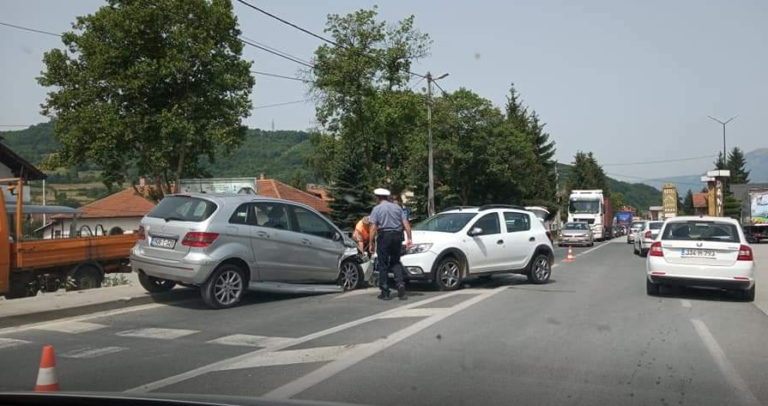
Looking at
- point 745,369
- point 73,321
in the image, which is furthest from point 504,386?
point 73,321

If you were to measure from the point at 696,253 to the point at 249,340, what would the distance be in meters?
8.08

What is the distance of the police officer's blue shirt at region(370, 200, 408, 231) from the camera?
36.4ft

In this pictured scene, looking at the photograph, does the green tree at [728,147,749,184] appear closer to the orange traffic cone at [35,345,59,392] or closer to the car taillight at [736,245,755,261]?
the car taillight at [736,245,755,261]

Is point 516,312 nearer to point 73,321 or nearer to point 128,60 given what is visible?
point 73,321

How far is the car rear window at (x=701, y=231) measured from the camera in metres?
12.1

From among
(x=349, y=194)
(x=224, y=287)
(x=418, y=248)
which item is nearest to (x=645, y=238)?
(x=418, y=248)

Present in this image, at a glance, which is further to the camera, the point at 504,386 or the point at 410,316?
the point at 410,316

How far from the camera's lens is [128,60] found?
22859 millimetres

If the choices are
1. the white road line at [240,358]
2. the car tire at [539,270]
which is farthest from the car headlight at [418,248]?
the car tire at [539,270]

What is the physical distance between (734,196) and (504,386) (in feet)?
304

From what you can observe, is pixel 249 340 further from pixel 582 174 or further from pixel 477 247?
pixel 582 174

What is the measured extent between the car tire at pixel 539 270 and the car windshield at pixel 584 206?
35.5 m

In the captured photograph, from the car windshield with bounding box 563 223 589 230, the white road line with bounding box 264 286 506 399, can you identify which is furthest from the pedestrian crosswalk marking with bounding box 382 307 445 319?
the car windshield with bounding box 563 223 589 230

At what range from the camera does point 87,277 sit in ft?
49.3
